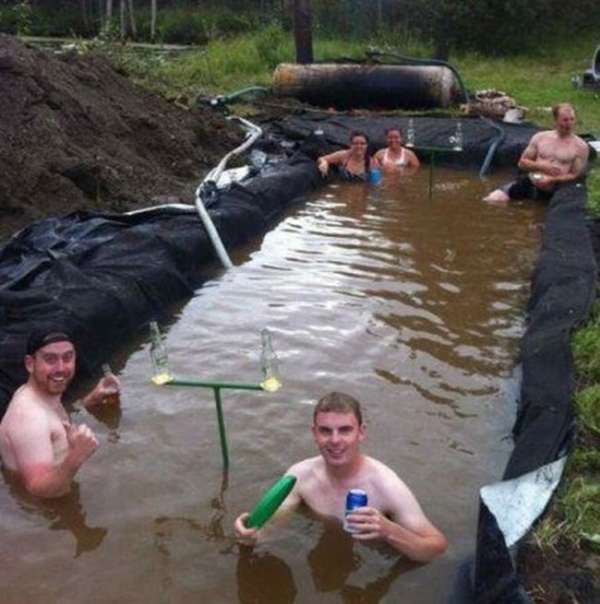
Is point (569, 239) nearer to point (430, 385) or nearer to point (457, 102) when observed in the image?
point (430, 385)

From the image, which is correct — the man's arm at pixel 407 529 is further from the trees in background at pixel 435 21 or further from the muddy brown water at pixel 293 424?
the trees in background at pixel 435 21

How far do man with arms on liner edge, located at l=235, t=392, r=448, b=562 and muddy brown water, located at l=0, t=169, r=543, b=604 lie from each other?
14 centimetres

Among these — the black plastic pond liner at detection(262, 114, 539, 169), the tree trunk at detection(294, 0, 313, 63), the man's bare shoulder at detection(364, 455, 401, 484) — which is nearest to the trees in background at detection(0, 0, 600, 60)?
the tree trunk at detection(294, 0, 313, 63)

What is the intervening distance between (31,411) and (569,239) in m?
5.18

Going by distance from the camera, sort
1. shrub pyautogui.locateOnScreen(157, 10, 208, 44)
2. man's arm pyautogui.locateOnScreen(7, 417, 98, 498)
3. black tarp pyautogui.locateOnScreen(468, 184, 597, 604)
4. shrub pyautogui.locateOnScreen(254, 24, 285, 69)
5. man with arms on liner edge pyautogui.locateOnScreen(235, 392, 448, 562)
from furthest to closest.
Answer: shrub pyautogui.locateOnScreen(157, 10, 208, 44), shrub pyautogui.locateOnScreen(254, 24, 285, 69), man's arm pyautogui.locateOnScreen(7, 417, 98, 498), man with arms on liner edge pyautogui.locateOnScreen(235, 392, 448, 562), black tarp pyautogui.locateOnScreen(468, 184, 597, 604)

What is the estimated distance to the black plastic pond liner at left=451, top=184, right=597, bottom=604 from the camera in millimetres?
3387

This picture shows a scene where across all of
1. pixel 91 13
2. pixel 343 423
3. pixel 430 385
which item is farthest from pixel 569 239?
pixel 91 13

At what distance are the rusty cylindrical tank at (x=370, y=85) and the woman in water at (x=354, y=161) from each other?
12.9 ft

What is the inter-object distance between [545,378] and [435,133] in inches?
349

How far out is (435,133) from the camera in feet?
44.2

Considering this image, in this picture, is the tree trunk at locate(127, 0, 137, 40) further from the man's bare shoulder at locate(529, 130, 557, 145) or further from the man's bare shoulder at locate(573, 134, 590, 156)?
the man's bare shoulder at locate(573, 134, 590, 156)

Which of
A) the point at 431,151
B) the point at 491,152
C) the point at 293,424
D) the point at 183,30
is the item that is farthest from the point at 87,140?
the point at 183,30

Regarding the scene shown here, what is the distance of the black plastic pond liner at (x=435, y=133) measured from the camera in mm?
12914

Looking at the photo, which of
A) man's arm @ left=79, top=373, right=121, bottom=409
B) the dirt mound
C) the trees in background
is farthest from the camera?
the trees in background
